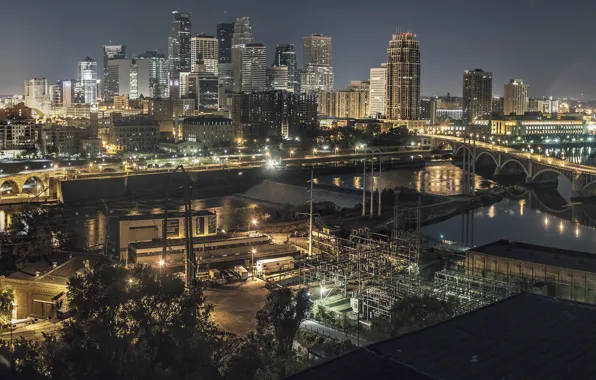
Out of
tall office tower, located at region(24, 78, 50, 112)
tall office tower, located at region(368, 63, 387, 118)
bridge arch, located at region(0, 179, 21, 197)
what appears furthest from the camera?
tall office tower, located at region(368, 63, 387, 118)

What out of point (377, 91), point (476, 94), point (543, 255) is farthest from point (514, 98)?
point (543, 255)

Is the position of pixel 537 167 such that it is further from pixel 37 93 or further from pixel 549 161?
pixel 37 93

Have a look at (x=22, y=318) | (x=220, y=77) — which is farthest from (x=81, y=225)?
(x=220, y=77)

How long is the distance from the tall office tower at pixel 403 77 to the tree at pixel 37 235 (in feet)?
101

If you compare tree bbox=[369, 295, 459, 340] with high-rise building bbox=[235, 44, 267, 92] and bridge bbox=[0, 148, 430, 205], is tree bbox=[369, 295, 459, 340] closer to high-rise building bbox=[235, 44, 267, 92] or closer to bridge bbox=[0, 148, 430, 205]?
bridge bbox=[0, 148, 430, 205]

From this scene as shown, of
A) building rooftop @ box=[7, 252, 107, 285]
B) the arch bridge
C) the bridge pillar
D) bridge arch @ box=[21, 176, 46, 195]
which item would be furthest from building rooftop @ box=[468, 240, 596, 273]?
bridge arch @ box=[21, 176, 46, 195]

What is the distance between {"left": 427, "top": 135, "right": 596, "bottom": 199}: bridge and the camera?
52.0 feet

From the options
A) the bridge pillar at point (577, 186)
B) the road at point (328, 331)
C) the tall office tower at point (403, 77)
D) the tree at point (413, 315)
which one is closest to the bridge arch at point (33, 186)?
the road at point (328, 331)

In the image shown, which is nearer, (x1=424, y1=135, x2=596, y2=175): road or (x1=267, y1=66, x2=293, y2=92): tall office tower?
(x1=424, y1=135, x2=596, y2=175): road

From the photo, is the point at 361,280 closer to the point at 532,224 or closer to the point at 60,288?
the point at 60,288

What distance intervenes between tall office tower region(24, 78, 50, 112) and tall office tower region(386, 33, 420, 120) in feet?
78.0

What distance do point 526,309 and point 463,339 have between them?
66 centimetres

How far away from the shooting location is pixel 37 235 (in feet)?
27.3

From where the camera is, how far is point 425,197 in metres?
14.8
